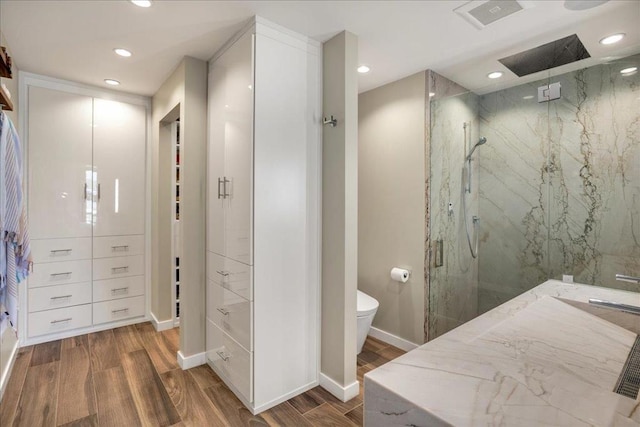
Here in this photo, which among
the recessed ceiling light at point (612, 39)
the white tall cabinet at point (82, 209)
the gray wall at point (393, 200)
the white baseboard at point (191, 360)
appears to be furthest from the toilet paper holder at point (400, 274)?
the white tall cabinet at point (82, 209)

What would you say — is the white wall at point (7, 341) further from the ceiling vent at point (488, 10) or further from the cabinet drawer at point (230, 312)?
the ceiling vent at point (488, 10)

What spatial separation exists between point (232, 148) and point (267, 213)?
1.75ft

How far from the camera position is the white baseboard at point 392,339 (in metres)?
2.73

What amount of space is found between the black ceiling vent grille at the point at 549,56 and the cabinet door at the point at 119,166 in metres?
3.50

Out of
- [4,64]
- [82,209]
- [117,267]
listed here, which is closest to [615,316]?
[4,64]

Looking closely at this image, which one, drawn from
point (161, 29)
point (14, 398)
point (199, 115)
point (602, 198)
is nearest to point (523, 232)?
point (602, 198)

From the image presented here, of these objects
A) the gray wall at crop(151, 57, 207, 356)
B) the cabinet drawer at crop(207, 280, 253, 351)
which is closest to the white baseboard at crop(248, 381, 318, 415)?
the cabinet drawer at crop(207, 280, 253, 351)

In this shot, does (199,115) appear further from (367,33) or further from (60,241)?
(60,241)

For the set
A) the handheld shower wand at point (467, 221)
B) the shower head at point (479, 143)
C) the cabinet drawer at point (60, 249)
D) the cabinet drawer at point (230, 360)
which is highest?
the shower head at point (479, 143)

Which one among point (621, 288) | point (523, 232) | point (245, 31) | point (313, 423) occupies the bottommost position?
point (313, 423)

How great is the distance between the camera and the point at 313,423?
182cm

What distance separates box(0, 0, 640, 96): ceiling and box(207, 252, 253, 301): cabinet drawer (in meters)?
1.53

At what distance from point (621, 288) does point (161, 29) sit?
3.03 metres

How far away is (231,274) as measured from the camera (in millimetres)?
2107
